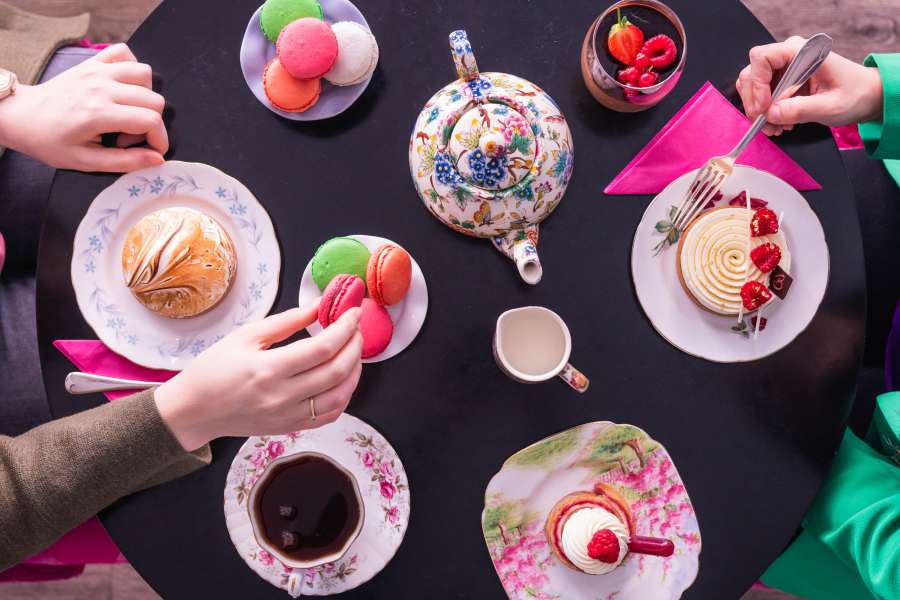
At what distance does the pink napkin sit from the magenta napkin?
76 cm

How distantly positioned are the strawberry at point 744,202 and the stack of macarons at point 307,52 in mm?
594

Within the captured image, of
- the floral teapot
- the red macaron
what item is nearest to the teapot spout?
the floral teapot

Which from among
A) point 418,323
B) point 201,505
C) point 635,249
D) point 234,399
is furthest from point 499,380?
point 201,505

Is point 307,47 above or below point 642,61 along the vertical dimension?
below

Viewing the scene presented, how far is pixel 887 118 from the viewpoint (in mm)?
993

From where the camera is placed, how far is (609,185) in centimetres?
102

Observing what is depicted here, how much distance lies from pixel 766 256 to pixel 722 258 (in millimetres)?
60

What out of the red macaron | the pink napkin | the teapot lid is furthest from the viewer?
the pink napkin

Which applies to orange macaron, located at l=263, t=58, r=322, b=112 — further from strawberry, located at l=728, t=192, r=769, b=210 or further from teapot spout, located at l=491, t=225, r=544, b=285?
strawberry, located at l=728, t=192, r=769, b=210

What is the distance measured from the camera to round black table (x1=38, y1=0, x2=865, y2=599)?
100cm

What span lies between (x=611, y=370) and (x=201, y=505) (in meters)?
0.66

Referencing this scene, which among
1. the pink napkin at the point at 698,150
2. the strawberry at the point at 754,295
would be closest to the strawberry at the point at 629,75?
the pink napkin at the point at 698,150

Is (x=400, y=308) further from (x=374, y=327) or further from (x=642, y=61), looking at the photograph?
(x=642, y=61)

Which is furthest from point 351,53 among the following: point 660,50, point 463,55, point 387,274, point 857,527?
point 857,527
